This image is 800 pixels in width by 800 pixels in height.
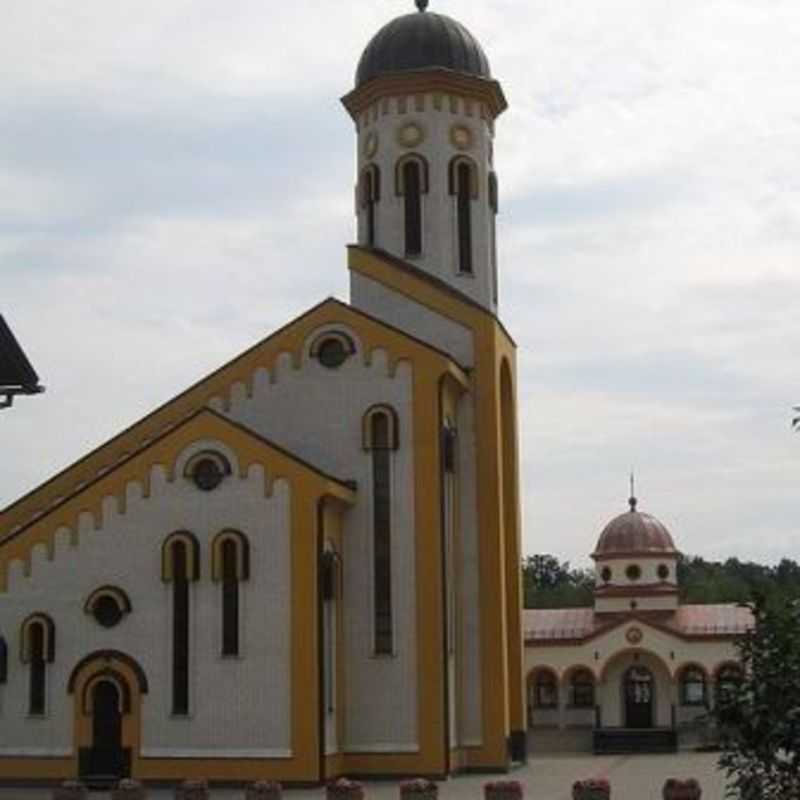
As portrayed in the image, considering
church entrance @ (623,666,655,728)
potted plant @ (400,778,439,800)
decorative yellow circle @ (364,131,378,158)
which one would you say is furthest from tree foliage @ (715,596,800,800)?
church entrance @ (623,666,655,728)

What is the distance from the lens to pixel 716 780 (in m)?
32.2

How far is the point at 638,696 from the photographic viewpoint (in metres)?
51.8

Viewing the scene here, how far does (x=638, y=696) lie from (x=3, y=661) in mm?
26180

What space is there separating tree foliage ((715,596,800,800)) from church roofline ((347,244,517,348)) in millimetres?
25131

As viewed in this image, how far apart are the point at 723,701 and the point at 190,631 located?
21404 millimetres

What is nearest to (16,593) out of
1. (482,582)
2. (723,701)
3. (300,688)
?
(300,688)

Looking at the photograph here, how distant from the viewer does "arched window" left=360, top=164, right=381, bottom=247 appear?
37.6 metres

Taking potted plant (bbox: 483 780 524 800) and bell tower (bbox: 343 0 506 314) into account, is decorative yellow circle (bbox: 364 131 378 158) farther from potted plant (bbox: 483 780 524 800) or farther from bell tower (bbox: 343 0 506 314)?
potted plant (bbox: 483 780 524 800)

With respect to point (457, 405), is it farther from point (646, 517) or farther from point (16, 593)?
point (646, 517)

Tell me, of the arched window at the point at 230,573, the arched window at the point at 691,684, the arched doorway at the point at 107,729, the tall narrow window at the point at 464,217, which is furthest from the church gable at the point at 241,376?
the arched window at the point at 691,684

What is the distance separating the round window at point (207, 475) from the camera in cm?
3130

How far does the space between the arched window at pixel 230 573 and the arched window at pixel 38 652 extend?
367 cm

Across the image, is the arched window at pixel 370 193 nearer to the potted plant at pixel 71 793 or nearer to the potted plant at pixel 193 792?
the potted plant at pixel 193 792

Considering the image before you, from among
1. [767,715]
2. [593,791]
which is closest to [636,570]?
[593,791]
